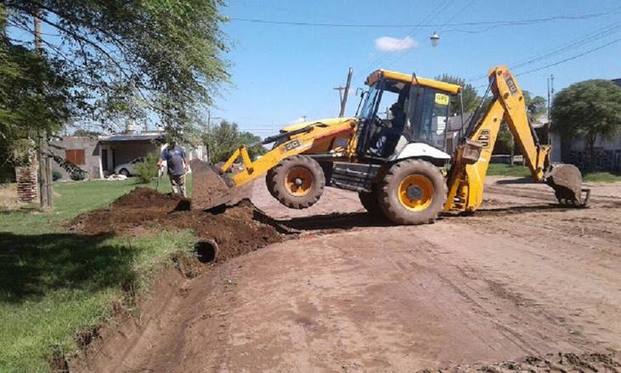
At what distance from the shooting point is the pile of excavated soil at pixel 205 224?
11.8 meters

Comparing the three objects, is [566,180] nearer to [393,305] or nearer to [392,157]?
[392,157]

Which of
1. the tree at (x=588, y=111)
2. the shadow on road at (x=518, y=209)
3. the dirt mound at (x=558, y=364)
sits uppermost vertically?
the tree at (x=588, y=111)

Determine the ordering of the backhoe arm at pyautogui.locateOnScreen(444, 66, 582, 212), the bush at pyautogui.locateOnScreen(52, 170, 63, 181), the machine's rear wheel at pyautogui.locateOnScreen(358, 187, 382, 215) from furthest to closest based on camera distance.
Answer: the bush at pyautogui.locateOnScreen(52, 170, 63, 181)
the machine's rear wheel at pyautogui.locateOnScreen(358, 187, 382, 215)
the backhoe arm at pyautogui.locateOnScreen(444, 66, 582, 212)

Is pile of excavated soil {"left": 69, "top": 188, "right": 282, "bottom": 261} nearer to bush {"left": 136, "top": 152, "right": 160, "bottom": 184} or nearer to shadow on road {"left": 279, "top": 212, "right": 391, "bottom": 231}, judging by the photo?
shadow on road {"left": 279, "top": 212, "right": 391, "bottom": 231}

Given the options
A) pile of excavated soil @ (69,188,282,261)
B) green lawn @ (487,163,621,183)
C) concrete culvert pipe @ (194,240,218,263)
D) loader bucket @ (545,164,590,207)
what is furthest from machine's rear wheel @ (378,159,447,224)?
green lawn @ (487,163,621,183)

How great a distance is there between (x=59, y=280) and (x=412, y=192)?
24.3ft

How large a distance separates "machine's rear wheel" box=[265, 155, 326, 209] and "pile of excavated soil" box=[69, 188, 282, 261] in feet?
2.36

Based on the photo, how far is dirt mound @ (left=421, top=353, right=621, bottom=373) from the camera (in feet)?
15.7

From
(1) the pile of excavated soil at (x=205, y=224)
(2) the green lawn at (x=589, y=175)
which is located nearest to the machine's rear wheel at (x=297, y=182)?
(1) the pile of excavated soil at (x=205, y=224)

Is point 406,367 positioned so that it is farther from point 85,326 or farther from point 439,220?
point 439,220

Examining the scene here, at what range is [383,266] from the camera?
28.8 feet

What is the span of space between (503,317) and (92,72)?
5659mm

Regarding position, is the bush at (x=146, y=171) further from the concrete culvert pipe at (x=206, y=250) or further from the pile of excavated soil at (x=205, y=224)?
the concrete culvert pipe at (x=206, y=250)

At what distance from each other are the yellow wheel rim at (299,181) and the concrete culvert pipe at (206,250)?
231cm
